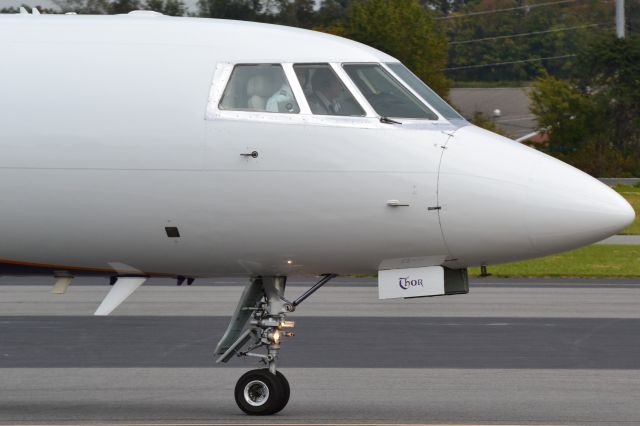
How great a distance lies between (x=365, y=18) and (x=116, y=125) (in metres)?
73.4

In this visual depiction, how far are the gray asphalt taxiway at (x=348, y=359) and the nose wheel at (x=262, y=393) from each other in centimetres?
15

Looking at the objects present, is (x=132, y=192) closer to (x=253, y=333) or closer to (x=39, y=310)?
(x=253, y=333)

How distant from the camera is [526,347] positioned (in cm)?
1852

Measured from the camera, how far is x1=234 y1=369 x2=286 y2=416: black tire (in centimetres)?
1302

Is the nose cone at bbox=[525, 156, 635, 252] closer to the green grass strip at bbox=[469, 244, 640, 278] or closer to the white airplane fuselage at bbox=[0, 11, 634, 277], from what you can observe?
the white airplane fuselage at bbox=[0, 11, 634, 277]

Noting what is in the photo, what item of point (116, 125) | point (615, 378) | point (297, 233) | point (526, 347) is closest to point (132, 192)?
point (116, 125)

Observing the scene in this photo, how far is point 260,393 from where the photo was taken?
1313 cm

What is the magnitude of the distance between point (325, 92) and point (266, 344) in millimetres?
2338

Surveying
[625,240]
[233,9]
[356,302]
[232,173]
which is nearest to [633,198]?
[625,240]

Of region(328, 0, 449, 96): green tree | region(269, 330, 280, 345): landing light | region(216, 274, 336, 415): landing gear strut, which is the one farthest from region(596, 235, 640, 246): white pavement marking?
region(328, 0, 449, 96): green tree

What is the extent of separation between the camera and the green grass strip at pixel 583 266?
30016 millimetres

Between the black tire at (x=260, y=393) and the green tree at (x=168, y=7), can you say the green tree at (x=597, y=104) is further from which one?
the black tire at (x=260, y=393)

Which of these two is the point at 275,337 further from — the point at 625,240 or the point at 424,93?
the point at 625,240

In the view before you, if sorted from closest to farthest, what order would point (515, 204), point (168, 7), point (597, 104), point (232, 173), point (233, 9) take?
point (515, 204), point (232, 173), point (168, 7), point (233, 9), point (597, 104)
